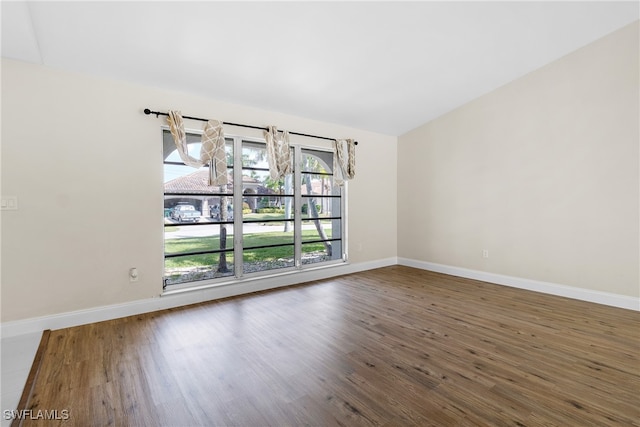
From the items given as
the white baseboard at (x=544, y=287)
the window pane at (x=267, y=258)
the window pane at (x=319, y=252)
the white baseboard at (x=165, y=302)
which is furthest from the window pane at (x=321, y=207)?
the white baseboard at (x=544, y=287)

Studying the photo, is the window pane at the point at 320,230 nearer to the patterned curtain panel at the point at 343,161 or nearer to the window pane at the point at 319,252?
the window pane at the point at 319,252

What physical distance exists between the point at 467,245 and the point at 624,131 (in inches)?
91.3

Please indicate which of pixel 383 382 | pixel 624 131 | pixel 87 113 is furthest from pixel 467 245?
pixel 87 113

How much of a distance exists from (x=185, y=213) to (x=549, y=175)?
4751mm

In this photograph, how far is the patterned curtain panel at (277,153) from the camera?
13.4 feet

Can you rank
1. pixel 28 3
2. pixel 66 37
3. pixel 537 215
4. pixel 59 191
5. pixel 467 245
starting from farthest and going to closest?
pixel 467 245 → pixel 537 215 → pixel 59 191 → pixel 66 37 → pixel 28 3

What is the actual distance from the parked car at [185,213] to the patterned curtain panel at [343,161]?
228cm

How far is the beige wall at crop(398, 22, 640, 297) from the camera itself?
334 cm

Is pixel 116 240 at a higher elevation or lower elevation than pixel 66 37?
lower

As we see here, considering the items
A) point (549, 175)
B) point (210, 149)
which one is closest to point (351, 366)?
point (210, 149)

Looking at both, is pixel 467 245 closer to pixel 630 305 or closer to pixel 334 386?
pixel 630 305

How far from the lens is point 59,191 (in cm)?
287

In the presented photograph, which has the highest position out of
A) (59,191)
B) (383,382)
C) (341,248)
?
(59,191)

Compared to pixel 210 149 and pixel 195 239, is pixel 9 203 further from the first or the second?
pixel 210 149
